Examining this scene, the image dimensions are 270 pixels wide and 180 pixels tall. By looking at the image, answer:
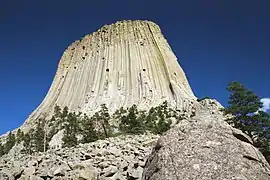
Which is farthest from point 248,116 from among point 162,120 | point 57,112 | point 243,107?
point 57,112

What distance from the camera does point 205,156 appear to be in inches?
297

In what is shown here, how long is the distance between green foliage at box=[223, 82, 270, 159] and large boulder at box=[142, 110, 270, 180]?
49.0 ft

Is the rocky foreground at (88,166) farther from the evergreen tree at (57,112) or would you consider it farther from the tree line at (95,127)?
the evergreen tree at (57,112)

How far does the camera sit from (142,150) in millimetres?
13516

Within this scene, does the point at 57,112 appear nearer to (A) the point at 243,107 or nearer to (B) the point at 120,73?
(B) the point at 120,73

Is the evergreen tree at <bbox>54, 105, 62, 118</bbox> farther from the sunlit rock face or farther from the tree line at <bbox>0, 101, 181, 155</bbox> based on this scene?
the sunlit rock face

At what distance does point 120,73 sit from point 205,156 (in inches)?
1827

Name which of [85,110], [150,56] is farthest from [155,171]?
[150,56]

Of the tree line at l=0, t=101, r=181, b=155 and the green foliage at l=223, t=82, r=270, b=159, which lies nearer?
the green foliage at l=223, t=82, r=270, b=159

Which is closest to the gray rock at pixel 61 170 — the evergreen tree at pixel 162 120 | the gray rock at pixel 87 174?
the gray rock at pixel 87 174

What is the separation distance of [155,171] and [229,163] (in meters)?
1.62

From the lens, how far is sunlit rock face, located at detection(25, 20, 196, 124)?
49281 mm

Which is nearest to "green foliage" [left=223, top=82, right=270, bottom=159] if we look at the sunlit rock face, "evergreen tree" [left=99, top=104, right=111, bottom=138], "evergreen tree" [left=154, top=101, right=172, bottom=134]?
"evergreen tree" [left=154, top=101, right=172, bottom=134]

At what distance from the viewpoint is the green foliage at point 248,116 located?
23641 millimetres
